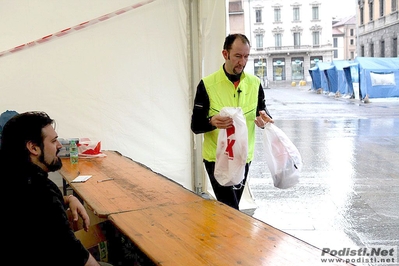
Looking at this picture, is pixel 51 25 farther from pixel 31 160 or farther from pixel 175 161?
pixel 31 160

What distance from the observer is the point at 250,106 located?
2.98 metres

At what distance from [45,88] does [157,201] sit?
259 cm

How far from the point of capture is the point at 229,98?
9.64 feet

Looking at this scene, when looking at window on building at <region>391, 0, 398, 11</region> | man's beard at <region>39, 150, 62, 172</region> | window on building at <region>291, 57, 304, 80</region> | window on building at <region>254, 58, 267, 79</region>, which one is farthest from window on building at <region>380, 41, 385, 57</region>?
man's beard at <region>39, 150, 62, 172</region>

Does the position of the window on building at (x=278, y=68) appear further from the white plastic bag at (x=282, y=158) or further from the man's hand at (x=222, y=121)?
the man's hand at (x=222, y=121)

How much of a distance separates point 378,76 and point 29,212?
22417 mm

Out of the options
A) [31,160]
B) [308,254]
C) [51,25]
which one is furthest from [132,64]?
[308,254]

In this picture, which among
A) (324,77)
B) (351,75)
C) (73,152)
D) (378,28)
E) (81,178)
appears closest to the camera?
(81,178)

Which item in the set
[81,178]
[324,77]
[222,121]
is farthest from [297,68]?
[222,121]

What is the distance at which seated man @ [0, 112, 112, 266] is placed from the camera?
5.36ft

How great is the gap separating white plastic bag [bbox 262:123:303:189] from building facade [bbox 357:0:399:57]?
3859 cm

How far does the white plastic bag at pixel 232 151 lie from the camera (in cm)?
278

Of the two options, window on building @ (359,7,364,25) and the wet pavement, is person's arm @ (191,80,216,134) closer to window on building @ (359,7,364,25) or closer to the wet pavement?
the wet pavement

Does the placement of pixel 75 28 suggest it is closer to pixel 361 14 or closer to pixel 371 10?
pixel 371 10
